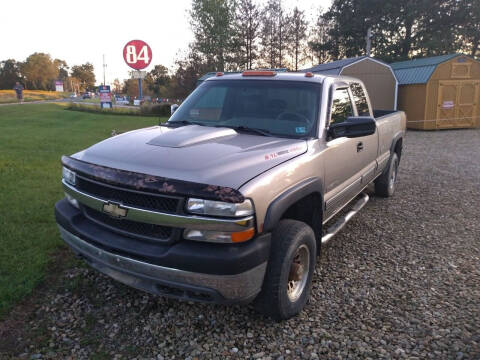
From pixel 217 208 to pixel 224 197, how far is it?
9cm

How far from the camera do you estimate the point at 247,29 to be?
40.2 meters

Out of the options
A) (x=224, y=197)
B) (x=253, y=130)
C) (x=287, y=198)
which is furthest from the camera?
(x=253, y=130)

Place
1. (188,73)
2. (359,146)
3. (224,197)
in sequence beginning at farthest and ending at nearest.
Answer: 1. (188,73)
2. (359,146)
3. (224,197)

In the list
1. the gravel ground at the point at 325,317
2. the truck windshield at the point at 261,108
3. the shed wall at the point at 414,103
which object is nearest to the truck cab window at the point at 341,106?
the truck windshield at the point at 261,108

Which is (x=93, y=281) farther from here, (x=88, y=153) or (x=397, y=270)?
(x=397, y=270)

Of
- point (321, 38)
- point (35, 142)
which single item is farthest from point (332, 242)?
point (321, 38)

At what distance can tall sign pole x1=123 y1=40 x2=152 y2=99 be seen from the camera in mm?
13664

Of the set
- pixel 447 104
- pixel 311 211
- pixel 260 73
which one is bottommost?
pixel 311 211

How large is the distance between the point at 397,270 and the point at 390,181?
2.86 metres

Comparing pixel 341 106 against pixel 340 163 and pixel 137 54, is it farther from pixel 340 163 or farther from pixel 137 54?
pixel 137 54

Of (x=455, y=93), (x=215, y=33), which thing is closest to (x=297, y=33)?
(x=215, y=33)

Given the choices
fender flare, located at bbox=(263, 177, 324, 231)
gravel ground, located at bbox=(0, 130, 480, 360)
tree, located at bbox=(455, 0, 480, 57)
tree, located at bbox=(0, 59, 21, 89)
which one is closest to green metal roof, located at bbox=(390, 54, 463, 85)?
gravel ground, located at bbox=(0, 130, 480, 360)

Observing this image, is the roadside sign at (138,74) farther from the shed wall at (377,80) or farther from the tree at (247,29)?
the tree at (247,29)

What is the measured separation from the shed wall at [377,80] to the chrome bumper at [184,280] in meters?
17.2
